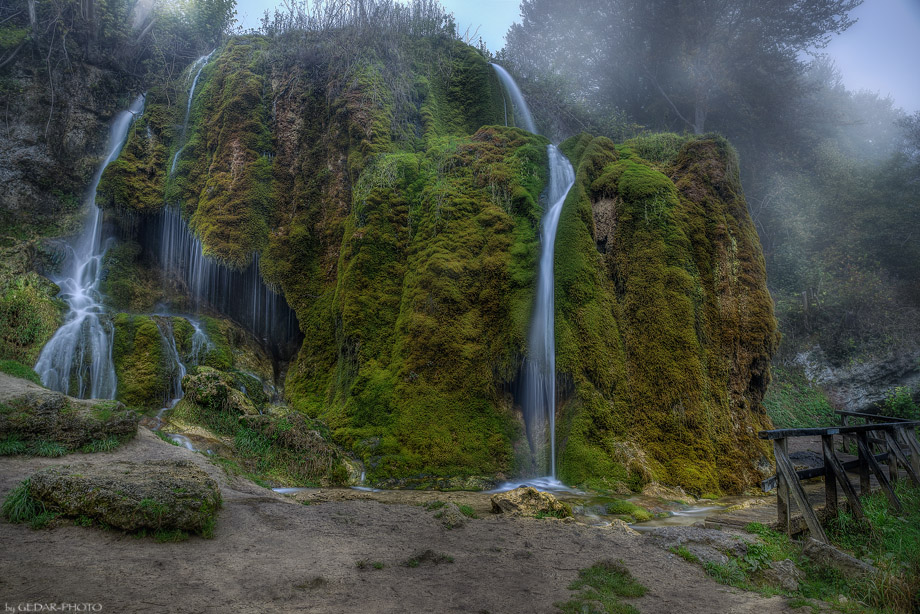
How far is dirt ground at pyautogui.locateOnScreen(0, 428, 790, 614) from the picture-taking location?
359 centimetres

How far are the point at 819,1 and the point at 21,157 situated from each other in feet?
108

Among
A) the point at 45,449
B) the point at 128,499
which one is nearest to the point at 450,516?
the point at 128,499

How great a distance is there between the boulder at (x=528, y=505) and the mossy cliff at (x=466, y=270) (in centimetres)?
199

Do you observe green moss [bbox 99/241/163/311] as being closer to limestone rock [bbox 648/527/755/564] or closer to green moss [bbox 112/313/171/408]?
green moss [bbox 112/313/171/408]

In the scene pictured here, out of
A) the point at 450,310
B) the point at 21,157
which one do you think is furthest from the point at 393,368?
the point at 21,157

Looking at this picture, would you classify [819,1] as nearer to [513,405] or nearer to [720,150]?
[720,150]

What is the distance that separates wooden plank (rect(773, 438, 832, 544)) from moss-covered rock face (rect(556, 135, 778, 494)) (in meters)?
2.54

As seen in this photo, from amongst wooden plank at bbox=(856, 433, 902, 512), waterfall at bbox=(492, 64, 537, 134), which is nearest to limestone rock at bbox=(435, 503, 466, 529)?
wooden plank at bbox=(856, 433, 902, 512)

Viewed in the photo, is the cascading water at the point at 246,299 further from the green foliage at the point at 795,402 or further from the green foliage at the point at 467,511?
→ the green foliage at the point at 795,402

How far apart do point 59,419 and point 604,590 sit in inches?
308

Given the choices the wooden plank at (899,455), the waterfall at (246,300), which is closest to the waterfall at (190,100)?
the waterfall at (246,300)

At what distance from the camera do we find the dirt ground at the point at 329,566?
3594 mm

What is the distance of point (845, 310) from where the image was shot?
20578 mm

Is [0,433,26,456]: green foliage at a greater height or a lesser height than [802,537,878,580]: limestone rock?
greater
